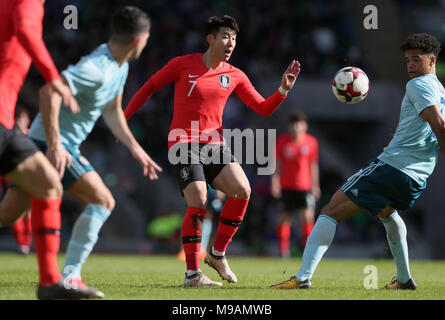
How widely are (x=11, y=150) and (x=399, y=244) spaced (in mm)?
3532

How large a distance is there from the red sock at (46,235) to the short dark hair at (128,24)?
1318mm

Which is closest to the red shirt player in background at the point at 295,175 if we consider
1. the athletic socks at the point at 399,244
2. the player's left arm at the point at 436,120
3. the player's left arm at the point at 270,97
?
the player's left arm at the point at 270,97

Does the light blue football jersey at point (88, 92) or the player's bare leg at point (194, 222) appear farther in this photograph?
the player's bare leg at point (194, 222)

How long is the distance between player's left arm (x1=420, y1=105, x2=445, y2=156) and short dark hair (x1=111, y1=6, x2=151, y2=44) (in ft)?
7.71

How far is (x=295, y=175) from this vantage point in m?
13.3

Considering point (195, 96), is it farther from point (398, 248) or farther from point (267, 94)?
point (267, 94)

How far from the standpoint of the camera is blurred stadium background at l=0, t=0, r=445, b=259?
58.0ft

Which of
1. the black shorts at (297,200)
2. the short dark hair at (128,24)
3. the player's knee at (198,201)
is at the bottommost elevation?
the black shorts at (297,200)

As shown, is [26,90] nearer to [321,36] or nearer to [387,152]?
[321,36]

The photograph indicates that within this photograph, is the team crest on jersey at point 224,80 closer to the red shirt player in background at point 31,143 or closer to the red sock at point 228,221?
the red sock at point 228,221

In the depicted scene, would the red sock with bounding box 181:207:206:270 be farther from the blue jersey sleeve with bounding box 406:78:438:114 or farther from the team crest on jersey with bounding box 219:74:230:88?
the blue jersey sleeve with bounding box 406:78:438:114

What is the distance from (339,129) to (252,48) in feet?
12.9

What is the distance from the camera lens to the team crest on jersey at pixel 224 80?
7152 millimetres
